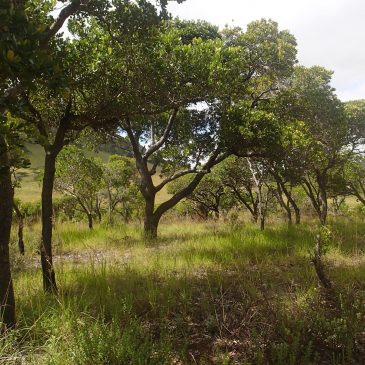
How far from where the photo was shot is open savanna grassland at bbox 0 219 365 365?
3924 mm

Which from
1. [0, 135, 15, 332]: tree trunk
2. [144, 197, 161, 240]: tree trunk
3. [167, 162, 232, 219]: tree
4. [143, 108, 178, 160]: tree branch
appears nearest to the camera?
[0, 135, 15, 332]: tree trunk

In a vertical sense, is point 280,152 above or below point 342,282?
above

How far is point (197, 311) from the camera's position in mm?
5469

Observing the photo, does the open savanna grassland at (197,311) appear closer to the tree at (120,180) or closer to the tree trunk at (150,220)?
the tree trunk at (150,220)

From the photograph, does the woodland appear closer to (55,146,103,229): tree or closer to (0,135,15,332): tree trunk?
(0,135,15,332): tree trunk

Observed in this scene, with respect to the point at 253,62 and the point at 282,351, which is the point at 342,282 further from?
the point at 253,62

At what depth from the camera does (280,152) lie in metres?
11.2

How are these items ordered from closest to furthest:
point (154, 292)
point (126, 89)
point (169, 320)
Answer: point (169, 320)
point (154, 292)
point (126, 89)

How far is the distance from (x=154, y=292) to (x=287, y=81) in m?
9.97

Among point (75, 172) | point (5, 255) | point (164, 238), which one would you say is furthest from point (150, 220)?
point (5, 255)

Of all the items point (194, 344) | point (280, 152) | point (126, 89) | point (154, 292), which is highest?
point (126, 89)

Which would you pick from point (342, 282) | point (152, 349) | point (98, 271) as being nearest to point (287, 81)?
point (342, 282)

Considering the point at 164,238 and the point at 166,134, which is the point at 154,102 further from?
the point at 164,238

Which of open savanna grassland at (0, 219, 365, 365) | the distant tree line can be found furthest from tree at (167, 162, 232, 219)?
open savanna grassland at (0, 219, 365, 365)
